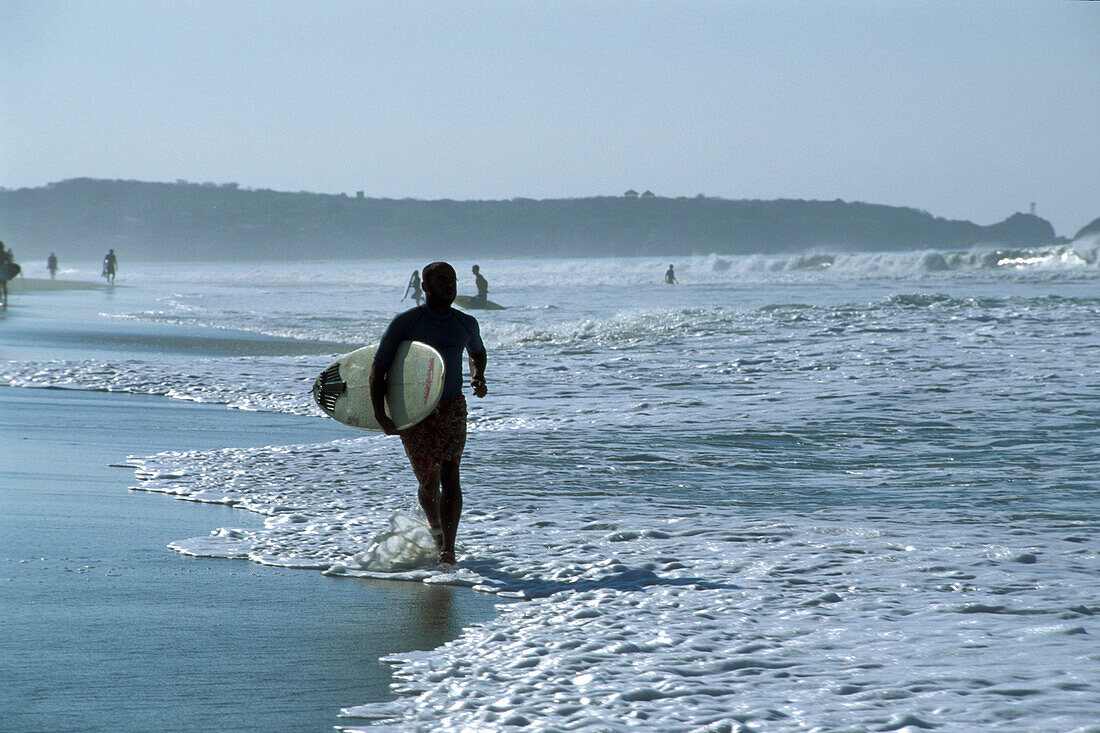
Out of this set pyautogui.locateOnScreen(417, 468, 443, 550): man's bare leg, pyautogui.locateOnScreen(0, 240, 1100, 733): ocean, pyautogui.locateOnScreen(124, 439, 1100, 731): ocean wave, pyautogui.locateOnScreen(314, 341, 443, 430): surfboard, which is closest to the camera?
pyautogui.locateOnScreen(124, 439, 1100, 731): ocean wave

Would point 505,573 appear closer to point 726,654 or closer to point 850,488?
point 726,654

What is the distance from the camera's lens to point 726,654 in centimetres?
404

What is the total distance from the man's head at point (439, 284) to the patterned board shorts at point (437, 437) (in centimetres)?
47

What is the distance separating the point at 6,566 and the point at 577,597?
2585 mm

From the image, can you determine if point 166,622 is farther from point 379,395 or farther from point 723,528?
point 723,528

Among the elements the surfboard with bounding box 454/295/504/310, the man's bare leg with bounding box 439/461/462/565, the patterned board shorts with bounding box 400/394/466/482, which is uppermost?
the surfboard with bounding box 454/295/504/310

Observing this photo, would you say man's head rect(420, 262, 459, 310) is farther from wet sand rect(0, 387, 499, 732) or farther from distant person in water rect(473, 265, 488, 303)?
distant person in water rect(473, 265, 488, 303)

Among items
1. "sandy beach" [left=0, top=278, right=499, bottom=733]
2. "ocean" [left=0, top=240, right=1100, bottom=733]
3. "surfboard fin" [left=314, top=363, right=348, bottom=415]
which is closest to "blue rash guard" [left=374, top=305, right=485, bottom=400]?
"surfboard fin" [left=314, top=363, right=348, bottom=415]

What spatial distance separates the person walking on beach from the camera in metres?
5.16

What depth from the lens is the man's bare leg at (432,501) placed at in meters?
5.23

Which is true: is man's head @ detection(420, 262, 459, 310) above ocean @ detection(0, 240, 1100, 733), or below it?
above

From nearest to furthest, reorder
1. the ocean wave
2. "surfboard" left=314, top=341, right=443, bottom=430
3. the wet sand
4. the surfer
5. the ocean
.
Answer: the wet sand → the ocean wave → the ocean → "surfboard" left=314, top=341, right=443, bottom=430 → the surfer

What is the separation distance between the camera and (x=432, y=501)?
5.26 m

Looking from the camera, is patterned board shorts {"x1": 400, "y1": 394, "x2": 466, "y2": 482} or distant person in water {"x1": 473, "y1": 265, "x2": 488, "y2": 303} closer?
patterned board shorts {"x1": 400, "y1": 394, "x2": 466, "y2": 482}
